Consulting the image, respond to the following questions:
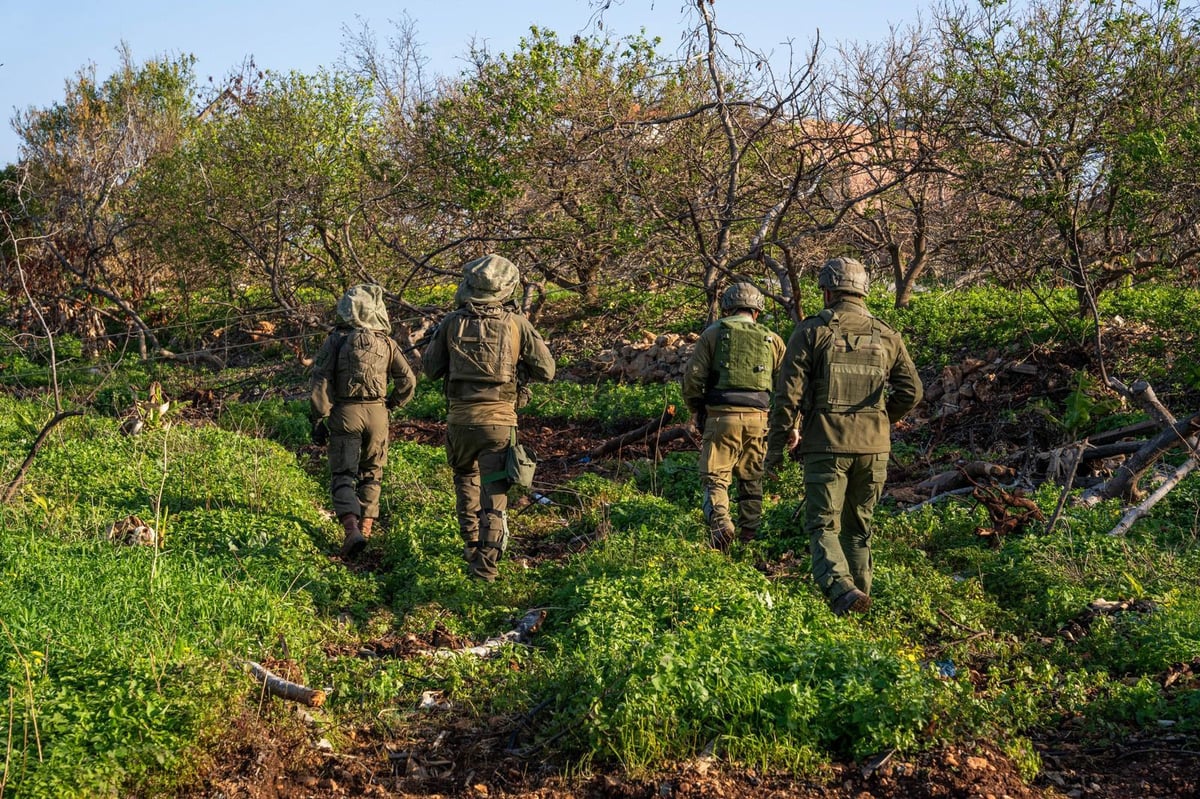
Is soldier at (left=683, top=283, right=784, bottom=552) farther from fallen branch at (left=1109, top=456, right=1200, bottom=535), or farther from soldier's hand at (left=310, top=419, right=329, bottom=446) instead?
soldier's hand at (left=310, top=419, right=329, bottom=446)

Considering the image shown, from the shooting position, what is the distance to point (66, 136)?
71.7ft

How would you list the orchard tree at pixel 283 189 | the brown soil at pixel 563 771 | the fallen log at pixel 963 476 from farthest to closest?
the orchard tree at pixel 283 189
the fallen log at pixel 963 476
the brown soil at pixel 563 771

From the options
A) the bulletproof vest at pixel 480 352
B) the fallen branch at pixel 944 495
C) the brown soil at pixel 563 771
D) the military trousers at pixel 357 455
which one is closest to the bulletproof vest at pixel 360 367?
the military trousers at pixel 357 455

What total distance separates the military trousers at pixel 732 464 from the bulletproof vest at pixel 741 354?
0.75 feet

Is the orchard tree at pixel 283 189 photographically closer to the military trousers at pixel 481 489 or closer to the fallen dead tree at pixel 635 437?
the fallen dead tree at pixel 635 437

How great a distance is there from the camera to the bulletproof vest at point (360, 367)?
8648mm

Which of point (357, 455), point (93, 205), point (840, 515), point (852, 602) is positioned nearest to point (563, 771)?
point (852, 602)

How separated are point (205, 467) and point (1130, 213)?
9.29m

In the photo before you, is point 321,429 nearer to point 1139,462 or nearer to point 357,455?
point 357,455

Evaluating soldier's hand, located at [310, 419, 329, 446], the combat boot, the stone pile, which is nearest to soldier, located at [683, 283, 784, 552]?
the combat boot

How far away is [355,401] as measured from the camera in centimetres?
873

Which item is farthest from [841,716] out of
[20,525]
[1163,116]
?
[1163,116]

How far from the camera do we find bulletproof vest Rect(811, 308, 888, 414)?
662cm

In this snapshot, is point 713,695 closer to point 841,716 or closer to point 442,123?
point 841,716
